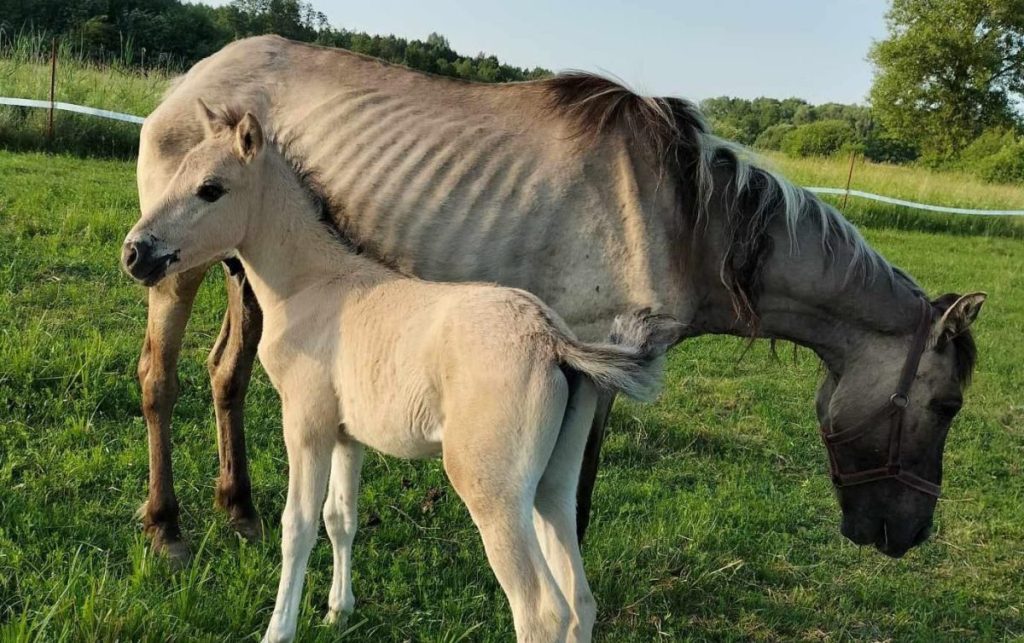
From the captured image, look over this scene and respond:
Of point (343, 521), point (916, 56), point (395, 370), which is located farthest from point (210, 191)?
point (916, 56)

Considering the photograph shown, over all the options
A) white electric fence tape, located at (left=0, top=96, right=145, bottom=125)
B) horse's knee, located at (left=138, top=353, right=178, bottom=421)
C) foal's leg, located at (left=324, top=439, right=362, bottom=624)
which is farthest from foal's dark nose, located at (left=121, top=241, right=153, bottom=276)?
white electric fence tape, located at (left=0, top=96, right=145, bottom=125)

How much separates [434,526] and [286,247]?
1.51 metres

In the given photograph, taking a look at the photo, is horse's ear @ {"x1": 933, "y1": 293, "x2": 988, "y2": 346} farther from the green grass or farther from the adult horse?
the green grass

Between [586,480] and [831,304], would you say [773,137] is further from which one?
[586,480]

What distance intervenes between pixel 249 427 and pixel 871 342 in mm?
3175

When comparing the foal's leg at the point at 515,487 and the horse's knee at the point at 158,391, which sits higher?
the foal's leg at the point at 515,487

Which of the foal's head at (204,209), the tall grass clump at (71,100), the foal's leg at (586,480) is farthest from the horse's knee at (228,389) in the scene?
the tall grass clump at (71,100)

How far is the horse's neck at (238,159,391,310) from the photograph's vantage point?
275cm

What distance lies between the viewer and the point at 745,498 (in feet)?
14.6

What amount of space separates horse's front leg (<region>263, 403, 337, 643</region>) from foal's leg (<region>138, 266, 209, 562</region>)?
3.09 ft

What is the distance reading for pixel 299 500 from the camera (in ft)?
8.49

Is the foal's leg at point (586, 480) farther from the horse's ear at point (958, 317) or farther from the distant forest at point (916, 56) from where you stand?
the distant forest at point (916, 56)

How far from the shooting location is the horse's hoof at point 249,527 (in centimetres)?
345

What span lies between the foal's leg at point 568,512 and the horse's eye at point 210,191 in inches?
52.8
